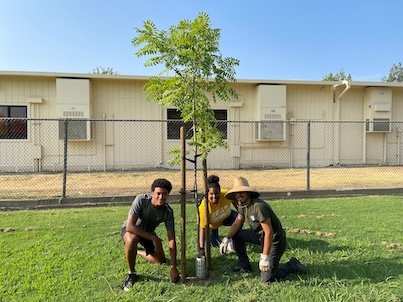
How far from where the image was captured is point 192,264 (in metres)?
3.43

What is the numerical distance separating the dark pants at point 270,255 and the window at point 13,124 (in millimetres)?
10654

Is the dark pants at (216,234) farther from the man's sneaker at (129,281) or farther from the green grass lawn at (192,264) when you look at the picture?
the man's sneaker at (129,281)

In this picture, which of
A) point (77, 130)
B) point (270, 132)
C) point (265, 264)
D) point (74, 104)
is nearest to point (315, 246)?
point (265, 264)

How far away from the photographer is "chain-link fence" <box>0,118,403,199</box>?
991cm

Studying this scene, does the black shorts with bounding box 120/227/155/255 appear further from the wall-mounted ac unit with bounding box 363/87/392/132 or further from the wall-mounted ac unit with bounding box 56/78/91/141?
the wall-mounted ac unit with bounding box 363/87/392/132

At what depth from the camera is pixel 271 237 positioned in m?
2.84

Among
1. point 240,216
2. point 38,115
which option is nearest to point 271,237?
point 240,216

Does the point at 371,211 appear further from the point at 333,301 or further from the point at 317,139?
the point at 317,139

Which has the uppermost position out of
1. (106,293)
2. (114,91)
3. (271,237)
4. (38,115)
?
(114,91)

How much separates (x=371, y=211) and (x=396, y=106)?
33.1ft

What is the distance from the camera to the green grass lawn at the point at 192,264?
2.75 m

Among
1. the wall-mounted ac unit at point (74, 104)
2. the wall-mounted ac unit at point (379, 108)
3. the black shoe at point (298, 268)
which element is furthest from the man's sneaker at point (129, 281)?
→ the wall-mounted ac unit at point (379, 108)

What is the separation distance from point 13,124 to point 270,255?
11436 millimetres

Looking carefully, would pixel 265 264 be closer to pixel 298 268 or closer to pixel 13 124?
pixel 298 268
